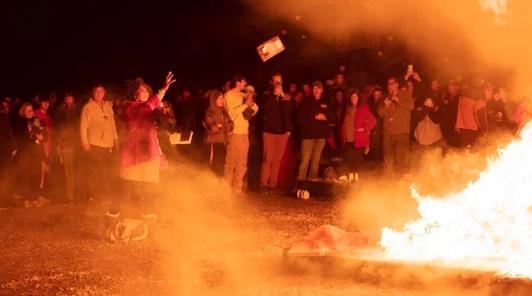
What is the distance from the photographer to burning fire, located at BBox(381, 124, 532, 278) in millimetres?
5688

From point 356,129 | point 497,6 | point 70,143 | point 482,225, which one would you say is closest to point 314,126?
point 356,129

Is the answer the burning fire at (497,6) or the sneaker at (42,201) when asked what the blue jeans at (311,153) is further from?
the burning fire at (497,6)

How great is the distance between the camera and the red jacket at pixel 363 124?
12.7 m

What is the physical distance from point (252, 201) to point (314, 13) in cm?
728

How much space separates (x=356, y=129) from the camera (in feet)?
41.9

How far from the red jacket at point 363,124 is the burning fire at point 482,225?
6263 mm

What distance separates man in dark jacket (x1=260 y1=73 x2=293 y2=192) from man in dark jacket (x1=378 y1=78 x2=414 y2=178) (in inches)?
74.8

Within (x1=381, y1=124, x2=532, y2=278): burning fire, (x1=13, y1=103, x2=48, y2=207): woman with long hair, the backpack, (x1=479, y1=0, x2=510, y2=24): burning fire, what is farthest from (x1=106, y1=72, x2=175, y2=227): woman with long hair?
the backpack

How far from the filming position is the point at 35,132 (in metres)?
11.8

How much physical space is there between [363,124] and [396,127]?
642 millimetres

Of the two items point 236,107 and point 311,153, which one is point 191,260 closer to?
point 236,107

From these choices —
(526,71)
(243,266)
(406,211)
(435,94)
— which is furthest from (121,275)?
(526,71)

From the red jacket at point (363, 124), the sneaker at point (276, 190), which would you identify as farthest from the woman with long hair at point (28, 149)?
the red jacket at point (363, 124)

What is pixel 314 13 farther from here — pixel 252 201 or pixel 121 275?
pixel 121 275
